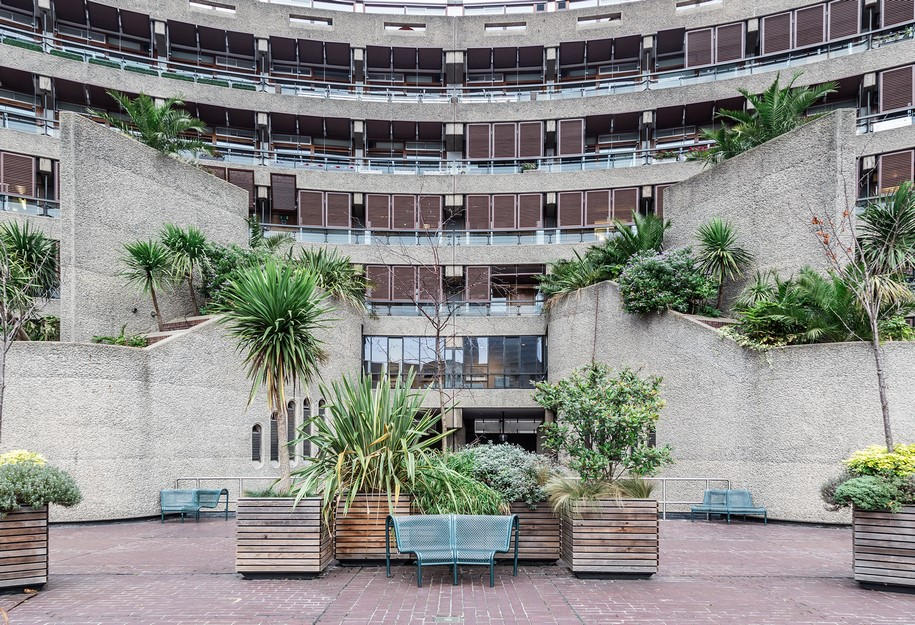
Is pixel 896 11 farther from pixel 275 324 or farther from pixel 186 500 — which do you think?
pixel 186 500

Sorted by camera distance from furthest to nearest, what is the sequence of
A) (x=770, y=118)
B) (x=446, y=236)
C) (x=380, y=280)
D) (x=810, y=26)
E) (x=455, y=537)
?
(x=446, y=236) < (x=380, y=280) < (x=810, y=26) < (x=770, y=118) < (x=455, y=537)

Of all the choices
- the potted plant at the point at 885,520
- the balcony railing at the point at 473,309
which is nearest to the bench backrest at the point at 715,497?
the potted plant at the point at 885,520

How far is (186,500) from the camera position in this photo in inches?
579

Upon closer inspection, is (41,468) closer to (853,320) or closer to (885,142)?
(853,320)

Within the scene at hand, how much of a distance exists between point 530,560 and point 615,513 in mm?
1476

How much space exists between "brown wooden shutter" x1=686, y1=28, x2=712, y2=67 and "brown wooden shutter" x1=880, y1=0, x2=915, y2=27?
20.4ft

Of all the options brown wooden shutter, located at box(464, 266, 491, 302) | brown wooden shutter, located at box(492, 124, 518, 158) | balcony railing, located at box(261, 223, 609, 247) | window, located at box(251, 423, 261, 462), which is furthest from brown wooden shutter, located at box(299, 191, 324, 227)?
window, located at box(251, 423, 261, 462)

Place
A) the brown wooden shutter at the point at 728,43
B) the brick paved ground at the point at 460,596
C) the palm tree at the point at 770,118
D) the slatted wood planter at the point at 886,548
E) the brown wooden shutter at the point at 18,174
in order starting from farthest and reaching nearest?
the brown wooden shutter at the point at 728,43 < the brown wooden shutter at the point at 18,174 < the palm tree at the point at 770,118 < the slatted wood planter at the point at 886,548 < the brick paved ground at the point at 460,596

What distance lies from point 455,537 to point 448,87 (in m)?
26.5

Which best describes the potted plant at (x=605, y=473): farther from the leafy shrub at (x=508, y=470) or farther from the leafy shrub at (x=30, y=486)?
the leafy shrub at (x=30, y=486)

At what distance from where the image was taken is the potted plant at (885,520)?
7.99 m

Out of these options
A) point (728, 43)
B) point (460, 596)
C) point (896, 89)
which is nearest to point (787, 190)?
point (896, 89)

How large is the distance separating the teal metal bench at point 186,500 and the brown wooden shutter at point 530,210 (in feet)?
57.1

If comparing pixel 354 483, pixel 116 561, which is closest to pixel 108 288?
pixel 116 561
